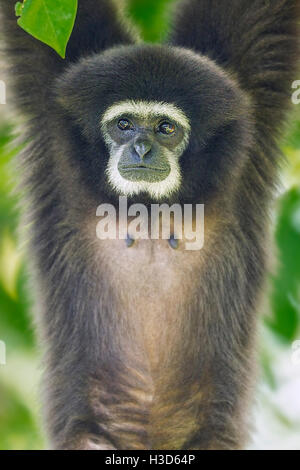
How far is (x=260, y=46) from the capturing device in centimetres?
497

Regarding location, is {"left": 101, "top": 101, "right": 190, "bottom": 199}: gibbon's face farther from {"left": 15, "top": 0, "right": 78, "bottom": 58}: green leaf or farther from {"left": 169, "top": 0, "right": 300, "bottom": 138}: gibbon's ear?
{"left": 15, "top": 0, "right": 78, "bottom": 58}: green leaf

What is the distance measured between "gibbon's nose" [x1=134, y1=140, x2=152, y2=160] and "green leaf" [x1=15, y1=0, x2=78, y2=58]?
1.65 meters

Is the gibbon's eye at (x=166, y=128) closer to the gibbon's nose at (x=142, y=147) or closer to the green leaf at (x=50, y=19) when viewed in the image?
the gibbon's nose at (x=142, y=147)

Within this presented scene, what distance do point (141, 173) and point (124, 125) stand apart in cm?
41

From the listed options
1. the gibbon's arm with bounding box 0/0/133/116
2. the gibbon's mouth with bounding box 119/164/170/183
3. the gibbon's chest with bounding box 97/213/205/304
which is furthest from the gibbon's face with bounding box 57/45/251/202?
the gibbon's chest with bounding box 97/213/205/304

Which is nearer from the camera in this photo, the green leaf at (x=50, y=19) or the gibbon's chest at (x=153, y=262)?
the green leaf at (x=50, y=19)

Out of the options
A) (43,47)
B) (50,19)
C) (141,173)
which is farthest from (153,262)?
(50,19)

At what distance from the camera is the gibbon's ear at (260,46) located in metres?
4.93

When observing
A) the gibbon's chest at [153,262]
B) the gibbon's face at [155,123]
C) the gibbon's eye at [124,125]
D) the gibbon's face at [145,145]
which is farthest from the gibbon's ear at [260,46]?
the gibbon's chest at [153,262]

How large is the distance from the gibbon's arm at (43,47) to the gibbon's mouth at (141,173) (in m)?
0.78

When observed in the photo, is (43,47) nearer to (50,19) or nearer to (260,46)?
(260,46)

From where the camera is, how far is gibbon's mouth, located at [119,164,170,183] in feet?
15.5

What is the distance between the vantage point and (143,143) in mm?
4758
